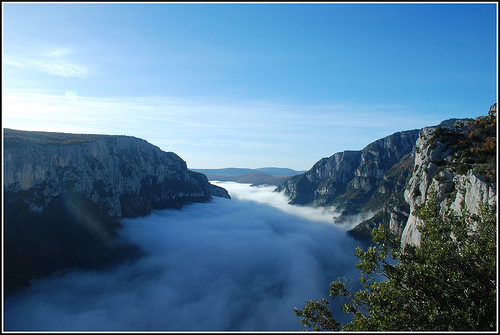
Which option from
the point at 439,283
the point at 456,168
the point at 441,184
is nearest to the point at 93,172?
the point at 441,184

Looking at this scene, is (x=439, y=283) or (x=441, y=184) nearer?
(x=439, y=283)

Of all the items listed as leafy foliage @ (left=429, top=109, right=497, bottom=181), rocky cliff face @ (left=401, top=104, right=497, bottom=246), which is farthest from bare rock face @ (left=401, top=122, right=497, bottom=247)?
leafy foliage @ (left=429, top=109, right=497, bottom=181)

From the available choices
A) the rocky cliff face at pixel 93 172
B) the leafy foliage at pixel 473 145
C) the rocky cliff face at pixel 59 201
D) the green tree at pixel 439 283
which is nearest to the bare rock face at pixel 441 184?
the leafy foliage at pixel 473 145

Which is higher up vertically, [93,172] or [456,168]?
[456,168]

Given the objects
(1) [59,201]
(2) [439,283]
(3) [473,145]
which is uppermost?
(3) [473,145]

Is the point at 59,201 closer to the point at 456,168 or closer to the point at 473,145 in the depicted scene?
the point at 456,168

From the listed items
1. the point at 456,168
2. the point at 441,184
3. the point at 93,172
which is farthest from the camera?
the point at 93,172

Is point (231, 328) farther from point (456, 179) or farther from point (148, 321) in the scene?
point (456, 179)
